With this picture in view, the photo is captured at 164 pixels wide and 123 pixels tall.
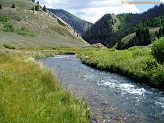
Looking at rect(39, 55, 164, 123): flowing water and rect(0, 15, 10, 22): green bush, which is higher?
rect(0, 15, 10, 22): green bush

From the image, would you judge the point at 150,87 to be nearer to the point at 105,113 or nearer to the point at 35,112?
the point at 105,113

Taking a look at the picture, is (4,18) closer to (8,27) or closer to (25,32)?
(8,27)

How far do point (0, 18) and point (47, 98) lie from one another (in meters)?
164

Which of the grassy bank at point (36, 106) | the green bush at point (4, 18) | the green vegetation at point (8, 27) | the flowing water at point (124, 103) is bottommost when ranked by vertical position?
the flowing water at point (124, 103)

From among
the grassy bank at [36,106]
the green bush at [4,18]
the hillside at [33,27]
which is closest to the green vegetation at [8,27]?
the hillside at [33,27]

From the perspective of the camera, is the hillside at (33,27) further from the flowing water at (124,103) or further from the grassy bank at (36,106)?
the grassy bank at (36,106)

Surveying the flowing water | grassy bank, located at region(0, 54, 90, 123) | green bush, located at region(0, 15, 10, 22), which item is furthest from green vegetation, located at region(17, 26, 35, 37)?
grassy bank, located at region(0, 54, 90, 123)

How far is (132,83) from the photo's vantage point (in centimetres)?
2738

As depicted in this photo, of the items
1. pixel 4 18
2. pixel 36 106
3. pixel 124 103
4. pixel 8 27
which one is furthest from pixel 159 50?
pixel 4 18

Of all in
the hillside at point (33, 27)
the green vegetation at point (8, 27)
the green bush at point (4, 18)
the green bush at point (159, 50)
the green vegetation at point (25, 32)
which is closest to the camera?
the green bush at point (159, 50)

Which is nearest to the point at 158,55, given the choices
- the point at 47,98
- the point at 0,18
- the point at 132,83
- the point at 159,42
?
the point at 159,42

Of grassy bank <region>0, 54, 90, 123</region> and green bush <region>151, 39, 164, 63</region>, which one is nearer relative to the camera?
grassy bank <region>0, 54, 90, 123</region>


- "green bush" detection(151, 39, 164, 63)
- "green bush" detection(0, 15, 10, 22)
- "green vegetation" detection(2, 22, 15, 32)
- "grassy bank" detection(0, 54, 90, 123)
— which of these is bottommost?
"grassy bank" detection(0, 54, 90, 123)

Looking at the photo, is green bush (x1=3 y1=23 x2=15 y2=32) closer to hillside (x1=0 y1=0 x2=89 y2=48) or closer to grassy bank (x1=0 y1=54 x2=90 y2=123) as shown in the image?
hillside (x1=0 y1=0 x2=89 y2=48)
